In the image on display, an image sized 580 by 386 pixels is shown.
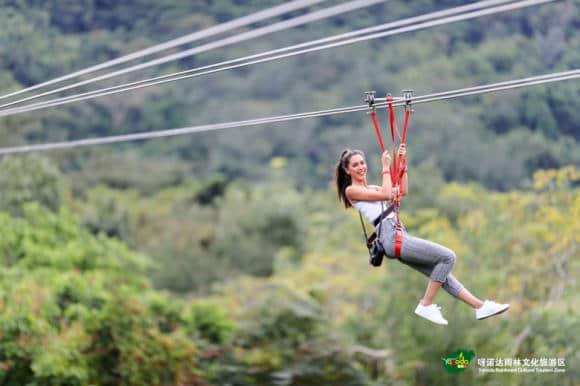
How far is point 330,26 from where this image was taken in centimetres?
4300

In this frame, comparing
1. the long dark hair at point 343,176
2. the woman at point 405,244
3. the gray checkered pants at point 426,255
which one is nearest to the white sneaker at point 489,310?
the woman at point 405,244

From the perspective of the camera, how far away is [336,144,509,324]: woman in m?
5.16

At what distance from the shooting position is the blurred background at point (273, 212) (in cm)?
1339

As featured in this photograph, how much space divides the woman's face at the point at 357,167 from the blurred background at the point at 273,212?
293 inches

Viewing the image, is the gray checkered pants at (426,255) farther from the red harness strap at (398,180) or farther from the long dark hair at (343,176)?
the long dark hair at (343,176)

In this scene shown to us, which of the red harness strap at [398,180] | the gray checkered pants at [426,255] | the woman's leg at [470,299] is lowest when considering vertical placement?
the woman's leg at [470,299]

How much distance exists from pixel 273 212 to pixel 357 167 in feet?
78.9

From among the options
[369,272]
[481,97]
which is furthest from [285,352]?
[481,97]

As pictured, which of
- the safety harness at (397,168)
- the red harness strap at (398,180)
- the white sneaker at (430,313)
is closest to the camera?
the safety harness at (397,168)

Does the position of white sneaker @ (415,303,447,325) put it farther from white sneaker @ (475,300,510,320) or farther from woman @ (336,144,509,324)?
white sneaker @ (475,300,510,320)

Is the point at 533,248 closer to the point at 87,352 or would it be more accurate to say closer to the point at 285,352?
the point at 285,352

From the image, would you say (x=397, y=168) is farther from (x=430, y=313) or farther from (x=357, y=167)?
(x=430, y=313)

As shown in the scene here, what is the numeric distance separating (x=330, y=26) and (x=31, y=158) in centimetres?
2175

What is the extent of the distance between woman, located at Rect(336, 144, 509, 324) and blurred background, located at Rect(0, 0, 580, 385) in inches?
288
